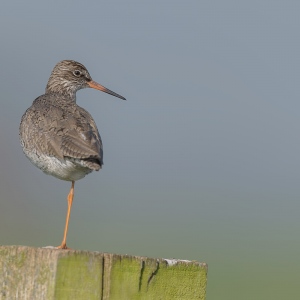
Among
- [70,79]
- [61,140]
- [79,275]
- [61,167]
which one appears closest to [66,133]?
[61,140]

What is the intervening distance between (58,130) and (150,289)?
397cm

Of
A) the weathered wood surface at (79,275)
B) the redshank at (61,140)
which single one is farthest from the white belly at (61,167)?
the weathered wood surface at (79,275)

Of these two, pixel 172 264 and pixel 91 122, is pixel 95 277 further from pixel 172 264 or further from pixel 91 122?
pixel 91 122

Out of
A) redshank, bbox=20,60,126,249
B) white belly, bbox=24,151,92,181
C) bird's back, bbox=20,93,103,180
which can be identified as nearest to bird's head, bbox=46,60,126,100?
redshank, bbox=20,60,126,249

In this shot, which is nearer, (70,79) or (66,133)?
(66,133)

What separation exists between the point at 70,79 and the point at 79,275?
660cm

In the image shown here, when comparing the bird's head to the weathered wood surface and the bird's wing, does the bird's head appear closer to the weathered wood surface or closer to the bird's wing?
the bird's wing

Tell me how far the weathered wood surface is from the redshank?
2990 millimetres

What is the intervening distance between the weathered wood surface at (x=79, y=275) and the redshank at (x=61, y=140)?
2.99 meters

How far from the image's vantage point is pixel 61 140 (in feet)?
24.4

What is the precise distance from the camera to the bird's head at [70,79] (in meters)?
9.98

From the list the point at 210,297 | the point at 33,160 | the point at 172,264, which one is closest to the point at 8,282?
the point at 172,264

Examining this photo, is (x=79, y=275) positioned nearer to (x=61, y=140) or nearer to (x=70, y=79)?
(x=61, y=140)

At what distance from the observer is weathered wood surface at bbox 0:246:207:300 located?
3590mm
